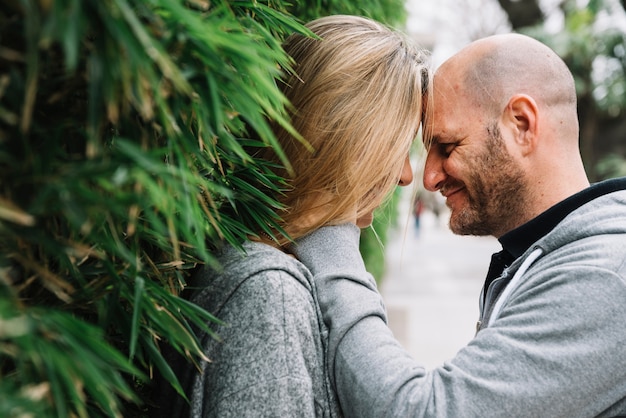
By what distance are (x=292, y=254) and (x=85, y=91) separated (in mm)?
1001

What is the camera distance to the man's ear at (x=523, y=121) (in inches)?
85.6

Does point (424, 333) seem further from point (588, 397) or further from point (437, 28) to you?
point (437, 28)

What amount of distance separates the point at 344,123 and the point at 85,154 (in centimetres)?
91

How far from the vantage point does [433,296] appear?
37.1 feet

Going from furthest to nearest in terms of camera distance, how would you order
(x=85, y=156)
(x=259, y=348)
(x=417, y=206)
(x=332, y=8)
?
(x=417, y=206)
(x=332, y=8)
(x=259, y=348)
(x=85, y=156)

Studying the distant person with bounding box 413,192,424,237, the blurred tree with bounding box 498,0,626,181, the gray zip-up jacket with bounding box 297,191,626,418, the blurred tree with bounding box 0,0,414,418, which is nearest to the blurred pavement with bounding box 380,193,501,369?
the distant person with bounding box 413,192,424,237

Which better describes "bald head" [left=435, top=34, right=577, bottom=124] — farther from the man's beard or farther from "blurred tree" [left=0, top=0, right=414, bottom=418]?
"blurred tree" [left=0, top=0, right=414, bottom=418]

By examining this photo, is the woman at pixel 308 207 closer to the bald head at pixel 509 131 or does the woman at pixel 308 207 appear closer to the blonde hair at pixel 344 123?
the blonde hair at pixel 344 123

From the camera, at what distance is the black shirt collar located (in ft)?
6.60

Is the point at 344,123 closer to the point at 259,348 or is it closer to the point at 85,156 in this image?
the point at 259,348

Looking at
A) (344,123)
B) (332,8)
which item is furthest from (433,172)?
(332,8)

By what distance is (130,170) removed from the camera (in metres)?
0.92

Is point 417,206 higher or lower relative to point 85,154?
lower

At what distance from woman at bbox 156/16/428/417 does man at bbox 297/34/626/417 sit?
0.26 feet
